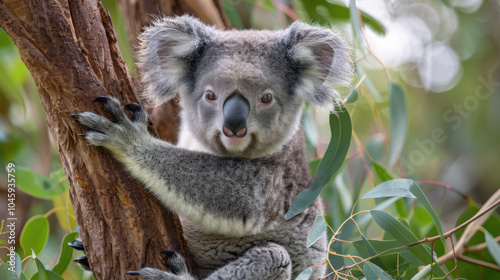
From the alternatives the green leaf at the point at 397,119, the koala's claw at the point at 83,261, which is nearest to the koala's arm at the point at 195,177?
the koala's claw at the point at 83,261

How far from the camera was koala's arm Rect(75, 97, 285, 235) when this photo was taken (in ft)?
6.11

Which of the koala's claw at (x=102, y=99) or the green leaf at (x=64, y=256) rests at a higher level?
the koala's claw at (x=102, y=99)

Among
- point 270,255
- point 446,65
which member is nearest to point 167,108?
point 270,255

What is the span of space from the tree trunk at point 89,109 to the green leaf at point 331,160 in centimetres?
62

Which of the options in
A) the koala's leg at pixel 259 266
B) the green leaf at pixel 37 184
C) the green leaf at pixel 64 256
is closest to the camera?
the koala's leg at pixel 259 266

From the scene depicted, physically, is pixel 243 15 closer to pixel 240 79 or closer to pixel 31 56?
pixel 240 79

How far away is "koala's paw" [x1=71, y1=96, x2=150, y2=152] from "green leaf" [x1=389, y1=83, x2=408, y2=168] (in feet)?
5.02

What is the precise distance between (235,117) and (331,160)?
0.56 meters

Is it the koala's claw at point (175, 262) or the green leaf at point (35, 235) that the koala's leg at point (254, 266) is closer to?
the koala's claw at point (175, 262)

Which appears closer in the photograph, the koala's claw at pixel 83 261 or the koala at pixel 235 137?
the koala at pixel 235 137

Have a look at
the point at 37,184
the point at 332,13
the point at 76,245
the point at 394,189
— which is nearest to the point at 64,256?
the point at 76,245

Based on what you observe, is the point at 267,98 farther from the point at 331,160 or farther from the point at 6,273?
the point at 6,273

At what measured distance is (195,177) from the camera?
81.5 inches

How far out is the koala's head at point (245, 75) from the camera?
7.14ft
